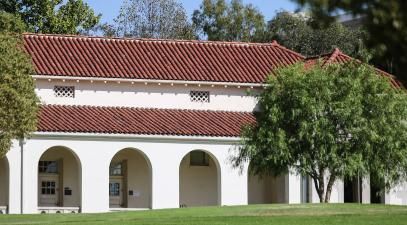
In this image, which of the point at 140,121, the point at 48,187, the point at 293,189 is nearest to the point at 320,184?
the point at 293,189

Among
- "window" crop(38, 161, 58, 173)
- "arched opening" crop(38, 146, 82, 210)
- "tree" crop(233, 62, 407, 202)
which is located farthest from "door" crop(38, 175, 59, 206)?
"tree" crop(233, 62, 407, 202)

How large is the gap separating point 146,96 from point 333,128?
9.13 metres

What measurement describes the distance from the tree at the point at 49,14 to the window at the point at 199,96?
66.3 feet

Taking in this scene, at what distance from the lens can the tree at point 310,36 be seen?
78.2m

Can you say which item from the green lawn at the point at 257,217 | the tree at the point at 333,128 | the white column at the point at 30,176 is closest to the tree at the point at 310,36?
the tree at the point at 333,128

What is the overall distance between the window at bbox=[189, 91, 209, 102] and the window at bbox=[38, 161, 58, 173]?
646cm

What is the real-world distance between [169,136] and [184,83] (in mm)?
3798

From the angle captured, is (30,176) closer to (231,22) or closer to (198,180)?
(198,180)

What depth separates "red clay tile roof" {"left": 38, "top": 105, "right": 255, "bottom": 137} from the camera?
43312 millimetres

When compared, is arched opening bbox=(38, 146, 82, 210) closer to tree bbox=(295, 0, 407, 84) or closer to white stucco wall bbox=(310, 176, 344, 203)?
white stucco wall bbox=(310, 176, 344, 203)

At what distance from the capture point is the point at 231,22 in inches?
3297

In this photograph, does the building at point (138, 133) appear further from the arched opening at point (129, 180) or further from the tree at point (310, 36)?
the tree at point (310, 36)

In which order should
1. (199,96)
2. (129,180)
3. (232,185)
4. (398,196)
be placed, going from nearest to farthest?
(232,185) → (129,180) → (398,196) → (199,96)

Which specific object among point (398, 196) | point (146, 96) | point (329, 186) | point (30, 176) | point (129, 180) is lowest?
point (398, 196)
